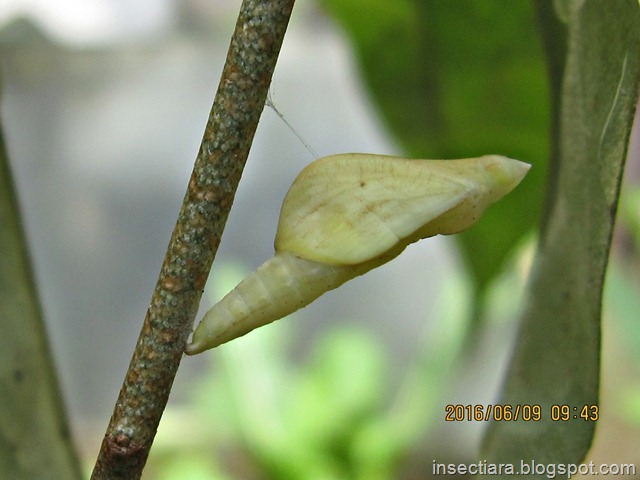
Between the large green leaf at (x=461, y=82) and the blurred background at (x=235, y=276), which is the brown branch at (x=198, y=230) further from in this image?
the blurred background at (x=235, y=276)

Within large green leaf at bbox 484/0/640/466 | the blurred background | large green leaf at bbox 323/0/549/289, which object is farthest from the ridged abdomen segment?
the blurred background

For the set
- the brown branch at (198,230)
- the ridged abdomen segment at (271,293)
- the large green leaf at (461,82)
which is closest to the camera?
the brown branch at (198,230)

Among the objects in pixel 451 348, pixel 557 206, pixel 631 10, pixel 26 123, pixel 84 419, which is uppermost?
pixel 26 123

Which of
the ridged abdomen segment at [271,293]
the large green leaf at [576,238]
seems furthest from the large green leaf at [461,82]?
the ridged abdomen segment at [271,293]

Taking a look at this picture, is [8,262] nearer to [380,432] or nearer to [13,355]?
[13,355]

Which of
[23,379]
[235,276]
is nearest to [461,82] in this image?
[23,379]

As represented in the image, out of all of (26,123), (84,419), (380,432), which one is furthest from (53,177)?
(380,432)

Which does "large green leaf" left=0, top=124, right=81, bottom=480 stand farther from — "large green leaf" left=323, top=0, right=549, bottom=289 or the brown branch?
"large green leaf" left=323, top=0, right=549, bottom=289

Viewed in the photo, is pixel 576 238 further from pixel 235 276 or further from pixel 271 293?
pixel 235 276
